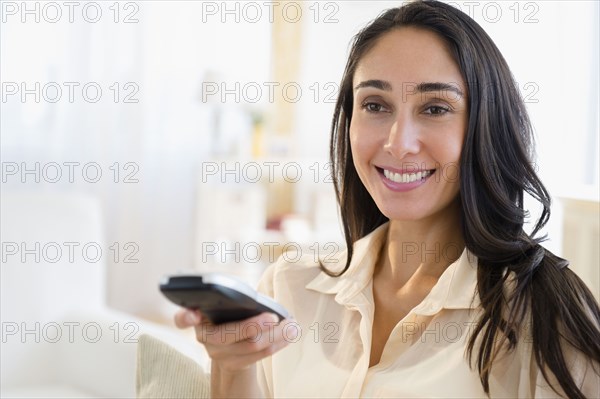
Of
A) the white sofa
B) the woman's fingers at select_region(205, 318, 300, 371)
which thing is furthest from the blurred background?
the woman's fingers at select_region(205, 318, 300, 371)

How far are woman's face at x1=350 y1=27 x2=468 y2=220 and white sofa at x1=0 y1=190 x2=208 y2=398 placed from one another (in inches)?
31.9

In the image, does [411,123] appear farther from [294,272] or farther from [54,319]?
[54,319]

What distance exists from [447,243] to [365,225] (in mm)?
237

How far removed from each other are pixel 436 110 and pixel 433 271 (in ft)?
0.91

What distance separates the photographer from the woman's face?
1.30 m

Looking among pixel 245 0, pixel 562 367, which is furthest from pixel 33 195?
pixel 245 0

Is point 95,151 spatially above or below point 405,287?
above

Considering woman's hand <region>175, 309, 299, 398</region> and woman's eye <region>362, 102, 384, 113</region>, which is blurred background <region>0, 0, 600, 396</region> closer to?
woman's eye <region>362, 102, 384, 113</region>

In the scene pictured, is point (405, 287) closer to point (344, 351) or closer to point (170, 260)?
point (344, 351)

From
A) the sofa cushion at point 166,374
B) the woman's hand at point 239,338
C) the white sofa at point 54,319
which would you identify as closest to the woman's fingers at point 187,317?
the woman's hand at point 239,338

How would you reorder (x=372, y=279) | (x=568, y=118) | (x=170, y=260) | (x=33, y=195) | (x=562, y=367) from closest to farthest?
(x=562, y=367)
(x=372, y=279)
(x=33, y=195)
(x=568, y=118)
(x=170, y=260)

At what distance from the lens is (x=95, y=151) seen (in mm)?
3996

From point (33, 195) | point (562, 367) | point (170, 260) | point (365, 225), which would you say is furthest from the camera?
point (170, 260)

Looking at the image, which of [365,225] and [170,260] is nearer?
[365,225]
